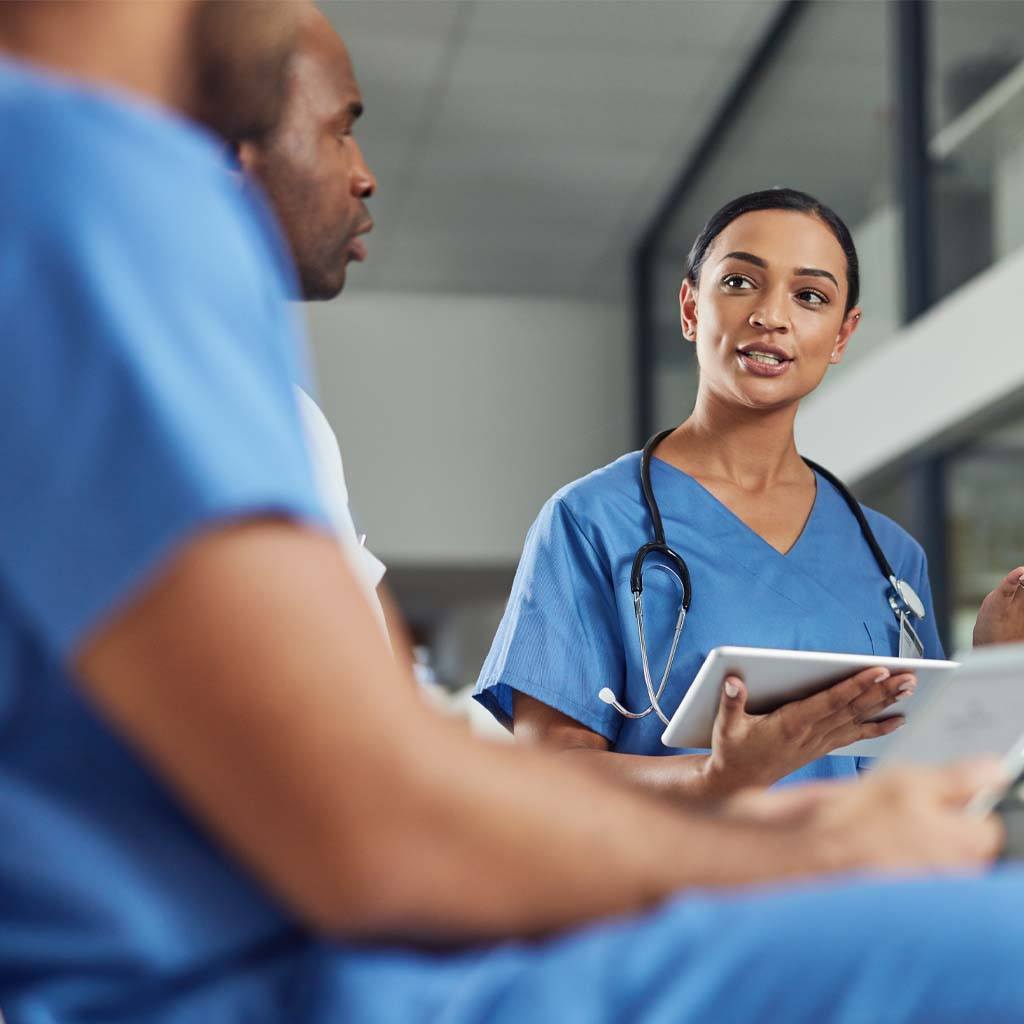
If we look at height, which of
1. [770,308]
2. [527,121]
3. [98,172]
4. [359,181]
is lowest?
[98,172]

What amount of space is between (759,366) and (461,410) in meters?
4.29

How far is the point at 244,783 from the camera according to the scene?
0.45 metres

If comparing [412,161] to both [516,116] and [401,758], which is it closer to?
[516,116]

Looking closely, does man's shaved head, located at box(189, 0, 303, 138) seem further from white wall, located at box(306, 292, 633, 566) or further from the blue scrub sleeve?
white wall, located at box(306, 292, 633, 566)

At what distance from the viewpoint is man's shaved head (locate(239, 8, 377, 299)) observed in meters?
0.87

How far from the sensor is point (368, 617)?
48 cm

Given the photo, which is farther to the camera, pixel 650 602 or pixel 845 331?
pixel 845 331

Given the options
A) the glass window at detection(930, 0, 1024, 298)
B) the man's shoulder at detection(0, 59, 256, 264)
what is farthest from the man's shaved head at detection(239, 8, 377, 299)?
the glass window at detection(930, 0, 1024, 298)

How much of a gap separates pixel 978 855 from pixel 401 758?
22 centimetres

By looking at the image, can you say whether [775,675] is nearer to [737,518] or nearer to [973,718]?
[737,518]

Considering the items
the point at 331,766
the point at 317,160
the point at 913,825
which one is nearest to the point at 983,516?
the point at 317,160

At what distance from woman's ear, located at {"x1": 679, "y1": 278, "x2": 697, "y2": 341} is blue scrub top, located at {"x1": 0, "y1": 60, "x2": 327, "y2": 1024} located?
1.26m

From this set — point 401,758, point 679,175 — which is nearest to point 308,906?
point 401,758

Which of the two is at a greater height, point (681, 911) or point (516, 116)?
point (516, 116)
